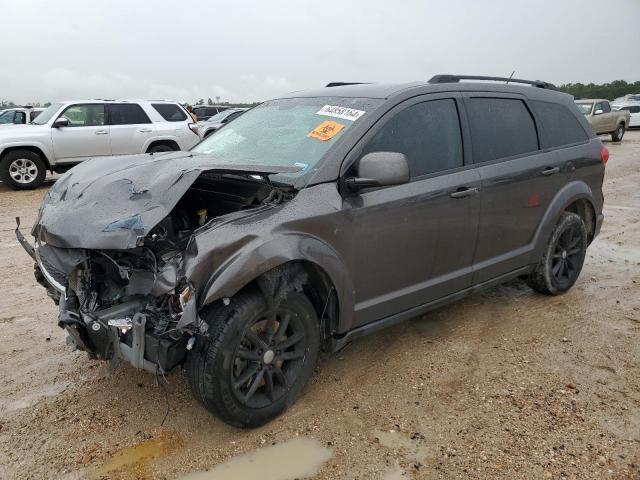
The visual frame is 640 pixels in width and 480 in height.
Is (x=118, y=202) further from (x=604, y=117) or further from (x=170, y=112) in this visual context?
(x=604, y=117)

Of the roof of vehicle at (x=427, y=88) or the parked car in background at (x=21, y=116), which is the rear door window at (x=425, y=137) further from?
the parked car in background at (x=21, y=116)

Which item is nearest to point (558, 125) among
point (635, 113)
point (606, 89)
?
point (635, 113)

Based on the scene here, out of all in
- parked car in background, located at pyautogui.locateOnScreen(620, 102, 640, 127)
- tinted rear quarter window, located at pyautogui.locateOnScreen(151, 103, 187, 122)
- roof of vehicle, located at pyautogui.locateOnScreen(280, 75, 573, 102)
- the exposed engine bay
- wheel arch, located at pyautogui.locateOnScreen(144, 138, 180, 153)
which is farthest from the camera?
parked car in background, located at pyautogui.locateOnScreen(620, 102, 640, 127)

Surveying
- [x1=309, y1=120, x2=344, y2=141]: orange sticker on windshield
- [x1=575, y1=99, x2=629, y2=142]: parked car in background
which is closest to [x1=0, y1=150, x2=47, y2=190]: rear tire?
[x1=309, y1=120, x2=344, y2=141]: orange sticker on windshield

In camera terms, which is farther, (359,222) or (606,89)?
(606,89)

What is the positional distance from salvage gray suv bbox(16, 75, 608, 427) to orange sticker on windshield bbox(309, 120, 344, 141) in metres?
0.01

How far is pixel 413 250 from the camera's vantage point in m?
3.43

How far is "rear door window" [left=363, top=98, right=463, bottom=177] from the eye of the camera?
3369mm

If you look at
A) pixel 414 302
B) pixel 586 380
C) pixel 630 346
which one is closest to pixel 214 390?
pixel 414 302

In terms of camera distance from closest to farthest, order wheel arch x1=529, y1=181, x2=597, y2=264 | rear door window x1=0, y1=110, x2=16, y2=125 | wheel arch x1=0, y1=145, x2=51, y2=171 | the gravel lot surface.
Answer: the gravel lot surface < wheel arch x1=529, y1=181, x2=597, y2=264 < wheel arch x1=0, y1=145, x2=51, y2=171 < rear door window x1=0, y1=110, x2=16, y2=125

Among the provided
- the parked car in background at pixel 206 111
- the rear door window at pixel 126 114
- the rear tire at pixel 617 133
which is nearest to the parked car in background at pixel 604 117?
the rear tire at pixel 617 133

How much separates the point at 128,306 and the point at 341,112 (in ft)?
5.75

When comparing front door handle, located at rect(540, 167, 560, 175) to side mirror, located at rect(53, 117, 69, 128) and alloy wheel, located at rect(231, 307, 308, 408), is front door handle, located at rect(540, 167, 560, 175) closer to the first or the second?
alloy wheel, located at rect(231, 307, 308, 408)

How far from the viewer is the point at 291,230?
2.86m
